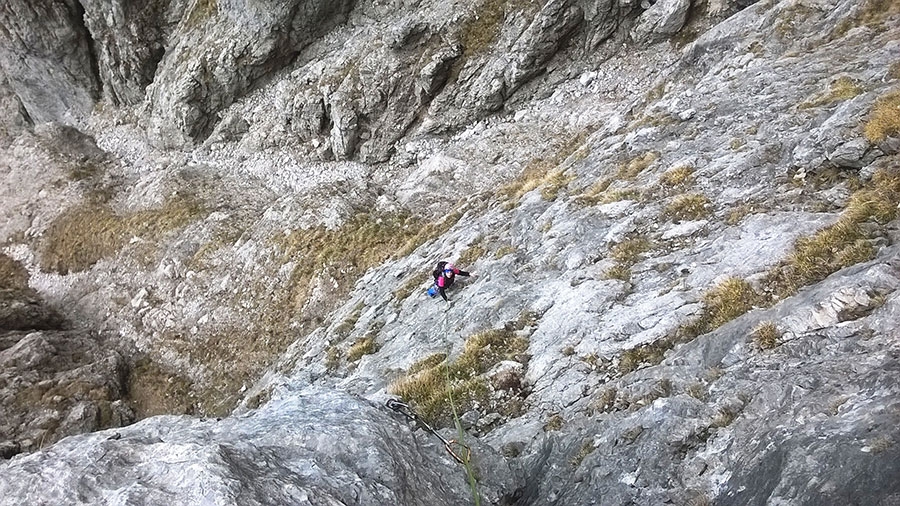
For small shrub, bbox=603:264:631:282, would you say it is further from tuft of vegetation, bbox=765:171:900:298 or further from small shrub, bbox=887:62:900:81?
small shrub, bbox=887:62:900:81

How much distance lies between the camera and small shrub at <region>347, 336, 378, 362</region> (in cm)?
1548

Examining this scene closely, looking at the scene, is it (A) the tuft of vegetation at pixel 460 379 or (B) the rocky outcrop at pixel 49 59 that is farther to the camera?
(B) the rocky outcrop at pixel 49 59

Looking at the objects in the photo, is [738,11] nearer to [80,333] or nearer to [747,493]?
[747,493]

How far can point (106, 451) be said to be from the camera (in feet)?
22.1

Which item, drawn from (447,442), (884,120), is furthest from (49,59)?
(884,120)

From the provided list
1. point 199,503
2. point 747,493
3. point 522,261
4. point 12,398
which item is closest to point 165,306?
point 12,398

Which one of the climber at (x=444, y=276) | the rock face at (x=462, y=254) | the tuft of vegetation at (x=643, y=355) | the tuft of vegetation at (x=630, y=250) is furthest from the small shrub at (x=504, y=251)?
the tuft of vegetation at (x=643, y=355)

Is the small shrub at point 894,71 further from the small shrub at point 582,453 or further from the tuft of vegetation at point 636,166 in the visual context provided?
the small shrub at point 582,453

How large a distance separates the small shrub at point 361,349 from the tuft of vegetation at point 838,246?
33.3ft

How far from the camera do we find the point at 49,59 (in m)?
43.4

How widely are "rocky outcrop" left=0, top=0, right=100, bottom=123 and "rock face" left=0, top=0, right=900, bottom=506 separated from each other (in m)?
0.47

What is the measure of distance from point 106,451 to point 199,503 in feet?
6.06

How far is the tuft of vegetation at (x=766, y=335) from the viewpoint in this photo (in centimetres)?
787

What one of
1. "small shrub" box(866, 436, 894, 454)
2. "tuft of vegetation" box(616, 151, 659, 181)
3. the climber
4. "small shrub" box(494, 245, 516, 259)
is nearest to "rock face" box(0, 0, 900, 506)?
"small shrub" box(866, 436, 894, 454)
